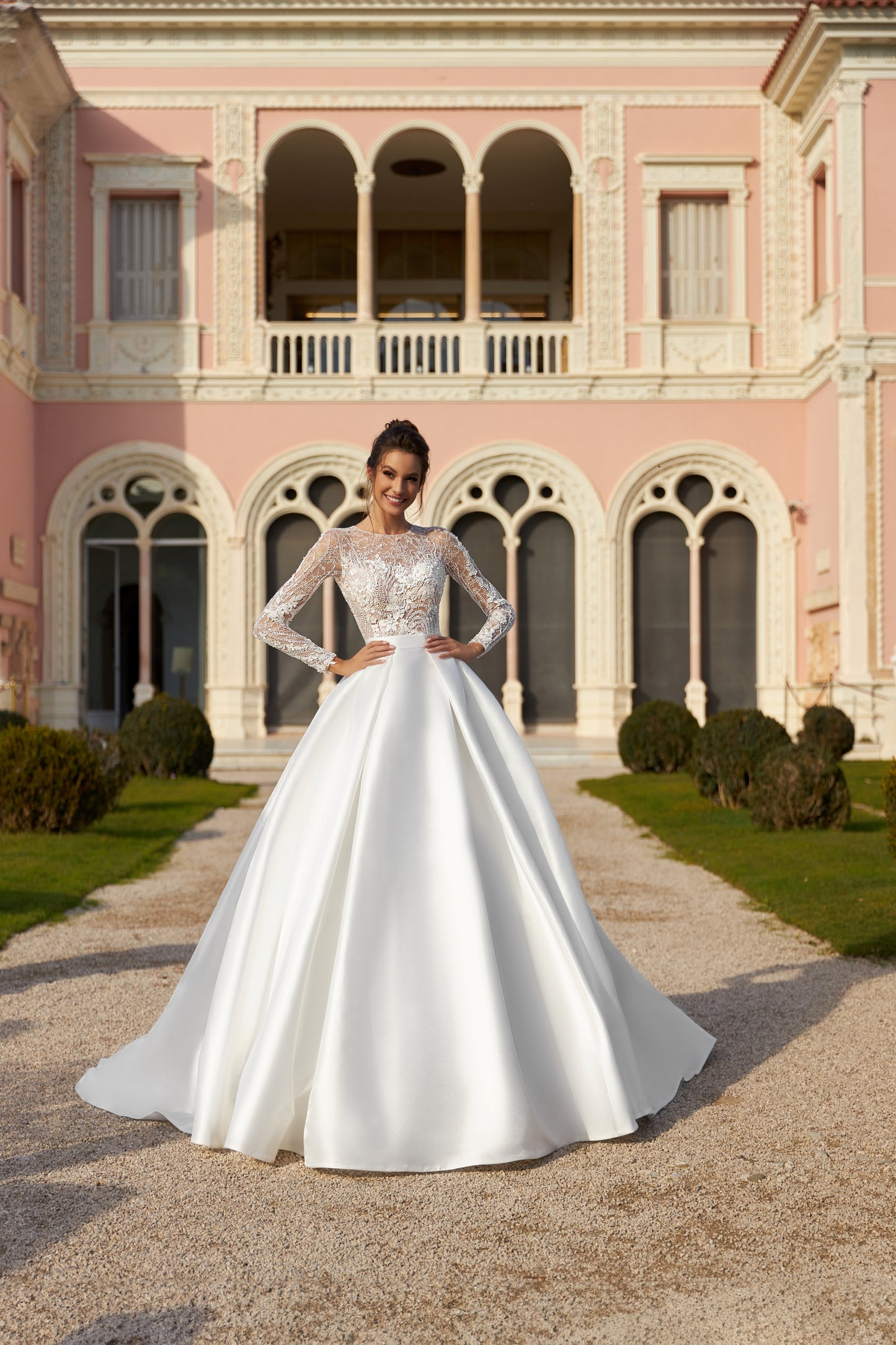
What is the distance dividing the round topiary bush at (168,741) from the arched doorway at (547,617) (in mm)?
7384

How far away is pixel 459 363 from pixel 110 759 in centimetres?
1111

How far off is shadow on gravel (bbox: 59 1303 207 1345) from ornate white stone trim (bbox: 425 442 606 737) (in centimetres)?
1837

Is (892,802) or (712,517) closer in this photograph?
(892,802)

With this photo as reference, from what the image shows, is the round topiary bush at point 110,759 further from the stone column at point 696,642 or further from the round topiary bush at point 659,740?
the stone column at point 696,642

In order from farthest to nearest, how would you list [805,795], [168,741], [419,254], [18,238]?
[419,254], [18,238], [168,741], [805,795]

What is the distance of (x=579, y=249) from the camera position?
67.9 ft

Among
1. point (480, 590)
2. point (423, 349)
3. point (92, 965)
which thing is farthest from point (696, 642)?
point (480, 590)

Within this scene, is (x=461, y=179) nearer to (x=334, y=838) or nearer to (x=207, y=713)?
(x=207, y=713)

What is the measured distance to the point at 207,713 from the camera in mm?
20797

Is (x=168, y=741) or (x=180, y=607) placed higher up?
(x=180, y=607)

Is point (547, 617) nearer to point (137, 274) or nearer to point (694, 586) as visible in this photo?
point (694, 586)

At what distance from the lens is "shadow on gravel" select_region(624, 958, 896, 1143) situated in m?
3.92

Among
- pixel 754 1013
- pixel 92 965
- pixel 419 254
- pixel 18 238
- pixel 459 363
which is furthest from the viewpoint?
pixel 419 254

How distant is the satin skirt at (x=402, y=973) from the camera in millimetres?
3311
